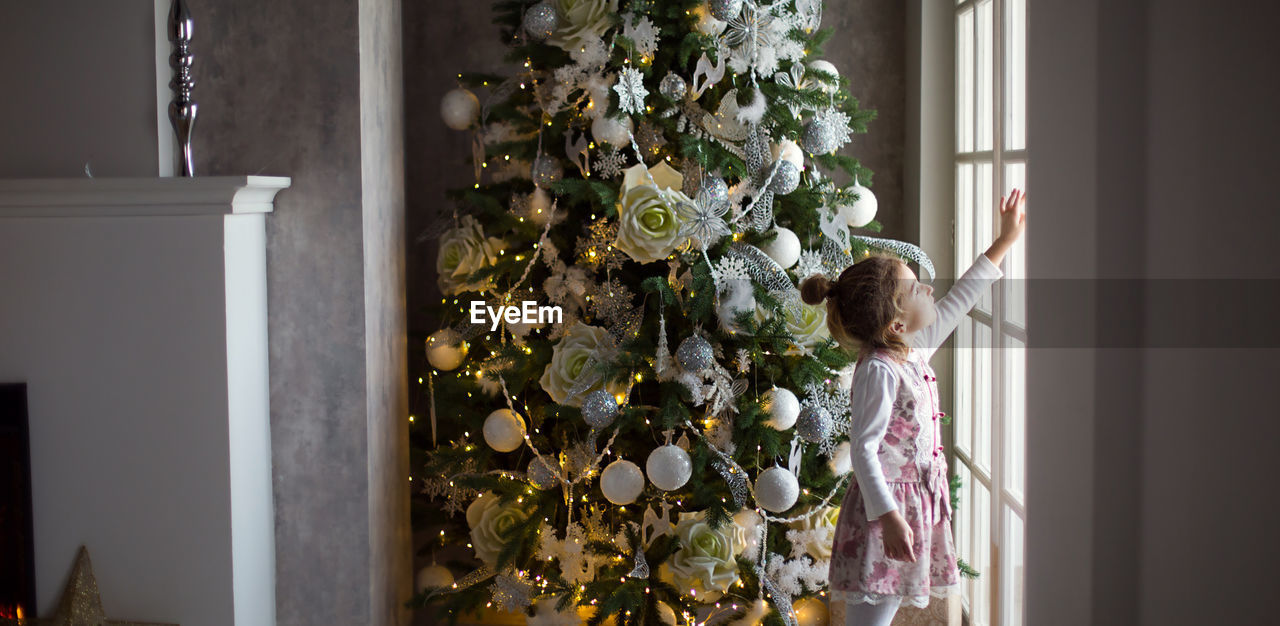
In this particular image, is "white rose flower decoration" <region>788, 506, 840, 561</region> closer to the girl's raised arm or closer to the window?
the window

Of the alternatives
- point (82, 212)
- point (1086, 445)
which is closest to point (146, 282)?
point (82, 212)

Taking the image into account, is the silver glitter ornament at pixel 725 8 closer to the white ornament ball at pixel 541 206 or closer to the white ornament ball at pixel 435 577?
the white ornament ball at pixel 541 206

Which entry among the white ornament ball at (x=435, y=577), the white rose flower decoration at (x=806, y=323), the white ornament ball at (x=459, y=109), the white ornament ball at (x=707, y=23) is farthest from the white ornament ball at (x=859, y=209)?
the white ornament ball at (x=435, y=577)

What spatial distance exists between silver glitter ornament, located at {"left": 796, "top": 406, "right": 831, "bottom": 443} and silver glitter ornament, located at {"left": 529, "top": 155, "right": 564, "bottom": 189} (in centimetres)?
83

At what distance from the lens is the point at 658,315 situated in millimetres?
2240

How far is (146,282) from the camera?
2.13 metres

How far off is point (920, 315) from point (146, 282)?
1.73 metres

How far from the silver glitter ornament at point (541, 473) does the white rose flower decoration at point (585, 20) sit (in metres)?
1.02

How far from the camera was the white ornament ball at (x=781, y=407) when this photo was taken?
82.1 inches

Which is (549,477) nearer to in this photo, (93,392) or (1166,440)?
(93,392)

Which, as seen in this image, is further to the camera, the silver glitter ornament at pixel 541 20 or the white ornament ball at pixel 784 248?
the silver glitter ornament at pixel 541 20

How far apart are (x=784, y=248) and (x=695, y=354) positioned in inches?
12.9

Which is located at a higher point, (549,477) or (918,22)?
(918,22)

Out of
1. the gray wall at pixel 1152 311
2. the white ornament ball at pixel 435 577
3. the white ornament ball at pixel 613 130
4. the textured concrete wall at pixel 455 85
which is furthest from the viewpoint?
the textured concrete wall at pixel 455 85
